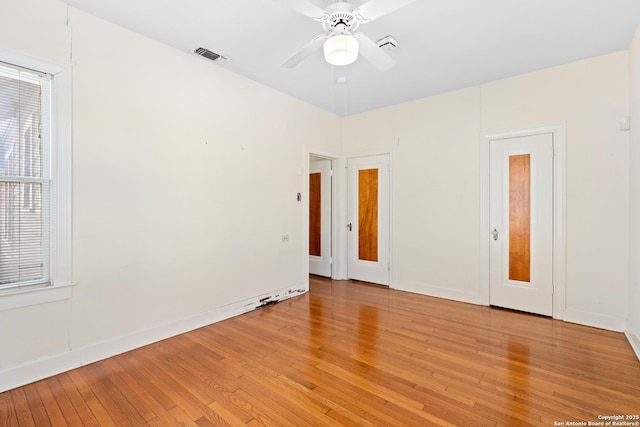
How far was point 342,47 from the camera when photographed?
2.11m

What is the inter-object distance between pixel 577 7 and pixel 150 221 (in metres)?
4.00

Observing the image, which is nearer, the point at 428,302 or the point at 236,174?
the point at 236,174

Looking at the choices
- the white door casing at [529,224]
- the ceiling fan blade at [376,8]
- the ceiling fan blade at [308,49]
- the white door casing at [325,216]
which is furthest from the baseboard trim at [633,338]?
the white door casing at [325,216]

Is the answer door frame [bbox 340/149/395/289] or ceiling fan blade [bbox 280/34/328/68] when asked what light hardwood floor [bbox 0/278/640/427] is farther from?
ceiling fan blade [bbox 280/34/328/68]

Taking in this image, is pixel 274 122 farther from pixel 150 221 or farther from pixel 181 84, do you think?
pixel 150 221

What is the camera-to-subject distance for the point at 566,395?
2.04 meters

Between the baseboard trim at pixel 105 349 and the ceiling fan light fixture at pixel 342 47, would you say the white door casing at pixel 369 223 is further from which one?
the ceiling fan light fixture at pixel 342 47

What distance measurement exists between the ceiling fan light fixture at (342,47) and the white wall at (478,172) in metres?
2.54

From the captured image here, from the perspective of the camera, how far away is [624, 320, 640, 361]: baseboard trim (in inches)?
102

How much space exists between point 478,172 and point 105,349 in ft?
14.6

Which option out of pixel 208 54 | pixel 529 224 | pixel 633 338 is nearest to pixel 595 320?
pixel 633 338

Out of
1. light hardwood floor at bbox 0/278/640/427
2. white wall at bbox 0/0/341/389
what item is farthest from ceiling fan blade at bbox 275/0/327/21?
light hardwood floor at bbox 0/278/640/427

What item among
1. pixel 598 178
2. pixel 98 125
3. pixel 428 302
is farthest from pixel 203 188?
pixel 598 178

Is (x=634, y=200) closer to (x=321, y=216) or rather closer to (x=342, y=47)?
(x=342, y=47)
